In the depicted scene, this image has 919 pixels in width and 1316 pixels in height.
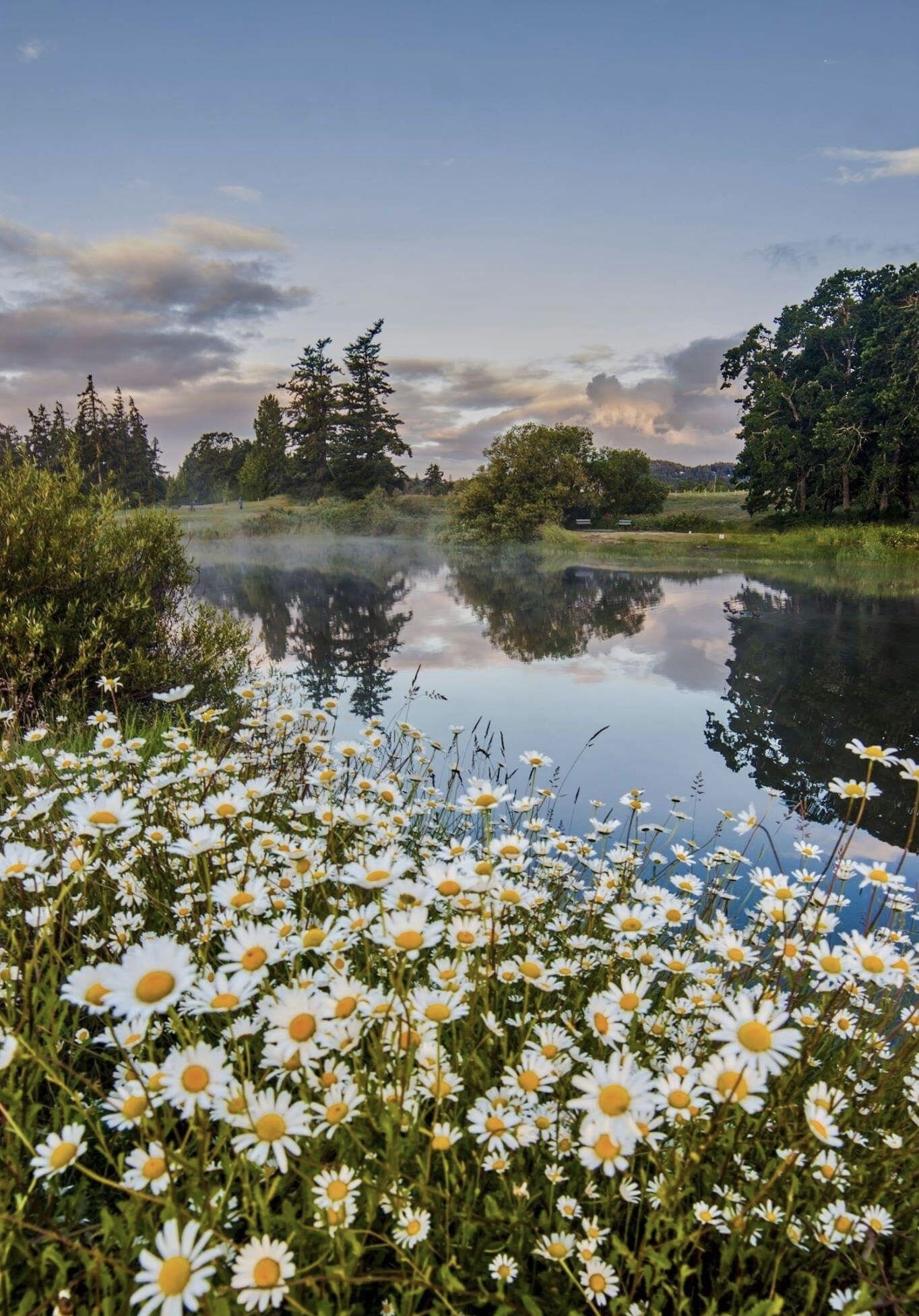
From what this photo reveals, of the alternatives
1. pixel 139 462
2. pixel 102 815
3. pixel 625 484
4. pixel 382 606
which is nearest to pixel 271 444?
pixel 139 462

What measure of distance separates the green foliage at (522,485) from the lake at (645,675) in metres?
17.4

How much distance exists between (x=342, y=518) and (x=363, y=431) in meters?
9.22

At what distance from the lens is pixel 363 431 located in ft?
191

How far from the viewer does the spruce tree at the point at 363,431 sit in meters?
58.0

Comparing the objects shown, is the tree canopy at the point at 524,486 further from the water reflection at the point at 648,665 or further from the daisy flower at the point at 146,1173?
the daisy flower at the point at 146,1173

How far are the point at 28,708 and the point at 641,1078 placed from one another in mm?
7125

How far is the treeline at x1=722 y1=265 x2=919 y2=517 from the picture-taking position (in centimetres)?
3566

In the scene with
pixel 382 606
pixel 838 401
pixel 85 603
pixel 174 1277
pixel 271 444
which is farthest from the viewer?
pixel 271 444

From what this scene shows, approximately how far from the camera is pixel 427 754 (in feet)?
23.4

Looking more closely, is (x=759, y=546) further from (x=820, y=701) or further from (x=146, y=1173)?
(x=146, y=1173)

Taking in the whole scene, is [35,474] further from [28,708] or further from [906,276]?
[906,276]

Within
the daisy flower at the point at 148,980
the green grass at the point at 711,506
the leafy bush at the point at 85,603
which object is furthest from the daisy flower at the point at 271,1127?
the green grass at the point at 711,506

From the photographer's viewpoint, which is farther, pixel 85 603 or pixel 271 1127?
pixel 85 603

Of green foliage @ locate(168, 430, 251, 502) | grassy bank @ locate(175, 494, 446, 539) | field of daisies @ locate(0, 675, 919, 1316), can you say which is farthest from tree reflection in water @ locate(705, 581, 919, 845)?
green foliage @ locate(168, 430, 251, 502)
